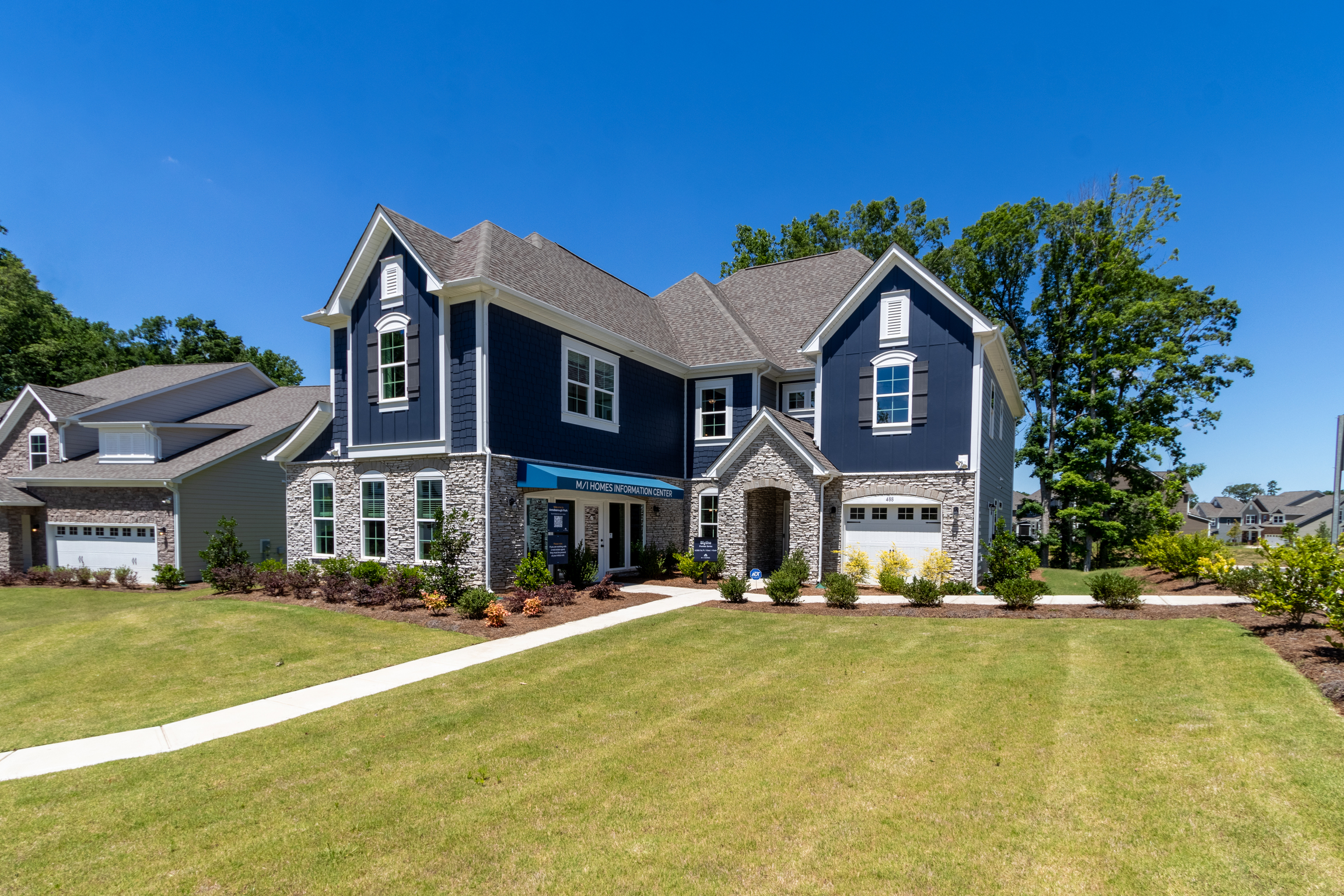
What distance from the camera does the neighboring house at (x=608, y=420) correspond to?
16.4m

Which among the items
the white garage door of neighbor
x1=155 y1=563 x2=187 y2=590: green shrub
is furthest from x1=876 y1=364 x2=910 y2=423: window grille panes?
the white garage door of neighbor

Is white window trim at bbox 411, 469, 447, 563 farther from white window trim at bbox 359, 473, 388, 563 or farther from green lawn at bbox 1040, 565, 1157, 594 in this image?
green lawn at bbox 1040, 565, 1157, 594

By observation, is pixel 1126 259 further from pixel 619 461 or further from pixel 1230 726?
pixel 1230 726

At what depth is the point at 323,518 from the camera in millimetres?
19438

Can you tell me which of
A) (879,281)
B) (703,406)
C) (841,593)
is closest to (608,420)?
(703,406)

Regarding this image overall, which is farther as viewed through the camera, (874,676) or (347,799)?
(874,676)

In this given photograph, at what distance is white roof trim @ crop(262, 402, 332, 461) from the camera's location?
19453mm

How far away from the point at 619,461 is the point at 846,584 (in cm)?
852

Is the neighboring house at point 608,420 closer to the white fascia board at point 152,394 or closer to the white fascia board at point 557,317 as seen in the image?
the white fascia board at point 557,317

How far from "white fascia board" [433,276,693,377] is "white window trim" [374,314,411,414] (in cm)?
181

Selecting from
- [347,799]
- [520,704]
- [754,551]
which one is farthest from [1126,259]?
[347,799]

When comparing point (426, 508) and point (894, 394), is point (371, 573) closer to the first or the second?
point (426, 508)

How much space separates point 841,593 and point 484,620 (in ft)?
26.7

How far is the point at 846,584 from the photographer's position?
14.9 m
